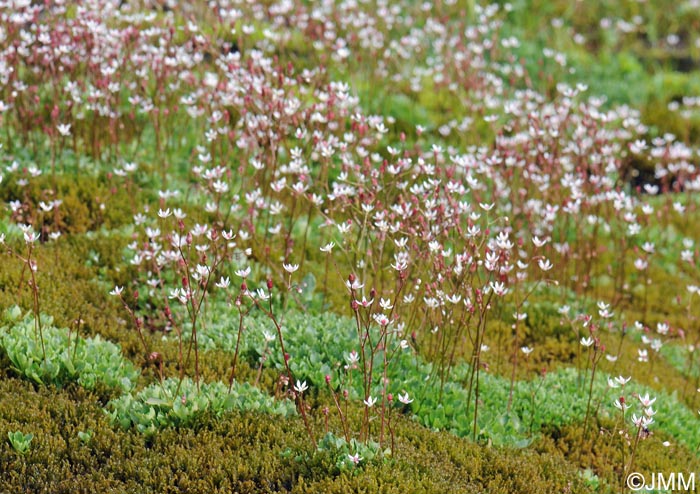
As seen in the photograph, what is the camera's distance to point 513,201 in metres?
7.79

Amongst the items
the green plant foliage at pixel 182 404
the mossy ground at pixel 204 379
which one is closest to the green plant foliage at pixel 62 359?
the mossy ground at pixel 204 379

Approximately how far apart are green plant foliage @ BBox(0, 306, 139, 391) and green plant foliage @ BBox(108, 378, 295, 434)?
0.74 feet

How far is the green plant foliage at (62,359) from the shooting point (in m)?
4.77

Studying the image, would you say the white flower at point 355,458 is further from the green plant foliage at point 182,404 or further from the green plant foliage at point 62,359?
the green plant foliage at point 62,359

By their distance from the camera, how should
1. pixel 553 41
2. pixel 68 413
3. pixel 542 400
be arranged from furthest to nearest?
1. pixel 553 41
2. pixel 542 400
3. pixel 68 413

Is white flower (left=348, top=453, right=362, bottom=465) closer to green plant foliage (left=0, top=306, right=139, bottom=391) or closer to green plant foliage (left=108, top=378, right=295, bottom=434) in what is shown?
green plant foliage (left=108, top=378, right=295, bottom=434)

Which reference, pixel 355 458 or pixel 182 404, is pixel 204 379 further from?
pixel 355 458

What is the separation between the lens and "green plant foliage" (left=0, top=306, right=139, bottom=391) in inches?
188

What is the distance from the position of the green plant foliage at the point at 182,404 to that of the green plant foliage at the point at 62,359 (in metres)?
0.23

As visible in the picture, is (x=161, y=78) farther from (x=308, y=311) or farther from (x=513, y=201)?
(x=513, y=201)

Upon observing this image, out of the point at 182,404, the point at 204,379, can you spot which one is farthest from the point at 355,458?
the point at 204,379

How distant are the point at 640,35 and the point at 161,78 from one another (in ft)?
33.0

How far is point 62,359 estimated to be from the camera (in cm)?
480

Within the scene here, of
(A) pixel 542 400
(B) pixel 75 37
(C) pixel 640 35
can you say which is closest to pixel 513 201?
(A) pixel 542 400
